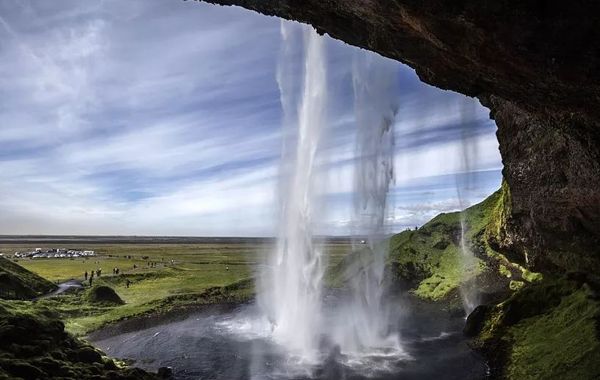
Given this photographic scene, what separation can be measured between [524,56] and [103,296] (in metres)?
62.2

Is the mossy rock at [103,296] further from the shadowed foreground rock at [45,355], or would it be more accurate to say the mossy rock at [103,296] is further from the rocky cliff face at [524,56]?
the rocky cliff face at [524,56]

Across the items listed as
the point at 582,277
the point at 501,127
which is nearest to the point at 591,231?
the point at 582,277

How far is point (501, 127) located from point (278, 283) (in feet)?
104

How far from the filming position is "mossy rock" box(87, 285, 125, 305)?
196ft

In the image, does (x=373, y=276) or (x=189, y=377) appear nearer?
(x=189, y=377)

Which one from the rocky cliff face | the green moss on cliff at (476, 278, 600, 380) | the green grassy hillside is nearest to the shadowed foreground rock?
the rocky cliff face

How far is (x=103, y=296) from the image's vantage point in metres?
60.5

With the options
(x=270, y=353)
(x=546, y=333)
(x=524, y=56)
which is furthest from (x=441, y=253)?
(x=524, y=56)

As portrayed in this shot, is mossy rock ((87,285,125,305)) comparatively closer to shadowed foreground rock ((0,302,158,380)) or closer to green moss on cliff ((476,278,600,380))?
shadowed foreground rock ((0,302,158,380))

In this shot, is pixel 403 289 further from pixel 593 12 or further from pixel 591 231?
pixel 593 12

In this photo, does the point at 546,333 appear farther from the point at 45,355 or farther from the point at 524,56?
the point at 45,355

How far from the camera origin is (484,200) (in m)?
73.9

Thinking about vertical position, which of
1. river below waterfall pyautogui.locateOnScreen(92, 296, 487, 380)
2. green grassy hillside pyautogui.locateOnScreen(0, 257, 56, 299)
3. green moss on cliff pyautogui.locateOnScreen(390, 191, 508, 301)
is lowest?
river below waterfall pyautogui.locateOnScreen(92, 296, 487, 380)

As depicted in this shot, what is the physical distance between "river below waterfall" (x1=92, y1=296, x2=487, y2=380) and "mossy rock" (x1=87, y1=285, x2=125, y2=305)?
46.2ft
